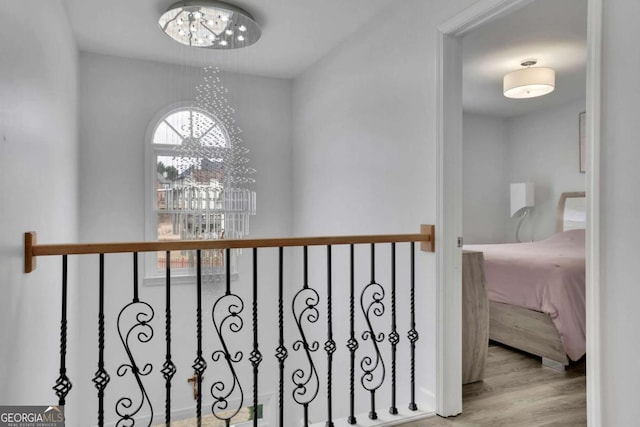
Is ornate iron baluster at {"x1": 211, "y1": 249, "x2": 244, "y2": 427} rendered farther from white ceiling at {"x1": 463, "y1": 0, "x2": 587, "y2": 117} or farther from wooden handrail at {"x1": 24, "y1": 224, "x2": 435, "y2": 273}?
white ceiling at {"x1": 463, "y1": 0, "x2": 587, "y2": 117}

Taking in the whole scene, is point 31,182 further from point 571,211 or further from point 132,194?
point 571,211

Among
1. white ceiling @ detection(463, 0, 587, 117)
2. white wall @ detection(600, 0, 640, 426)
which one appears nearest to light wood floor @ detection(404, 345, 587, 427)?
white wall @ detection(600, 0, 640, 426)

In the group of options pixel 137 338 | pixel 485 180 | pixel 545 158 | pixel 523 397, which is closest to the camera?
pixel 523 397

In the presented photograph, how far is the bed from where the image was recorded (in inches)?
111

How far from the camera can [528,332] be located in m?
3.09

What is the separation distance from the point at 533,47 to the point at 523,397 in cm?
268

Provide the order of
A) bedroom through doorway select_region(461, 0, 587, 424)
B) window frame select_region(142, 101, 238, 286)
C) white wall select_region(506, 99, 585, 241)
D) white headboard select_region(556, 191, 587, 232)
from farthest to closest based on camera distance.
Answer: white wall select_region(506, 99, 585, 241) → white headboard select_region(556, 191, 587, 232) → window frame select_region(142, 101, 238, 286) → bedroom through doorway select_region(461, 0, 587, 424)

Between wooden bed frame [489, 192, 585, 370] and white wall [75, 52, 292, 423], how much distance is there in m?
2.15

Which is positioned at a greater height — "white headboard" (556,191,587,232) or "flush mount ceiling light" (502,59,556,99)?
"flush mount ceiling light" (502,59,556,99)

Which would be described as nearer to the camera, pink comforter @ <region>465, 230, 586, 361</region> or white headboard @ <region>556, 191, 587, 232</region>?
pink comforter @ <region>465, 230, 586, 361</region>

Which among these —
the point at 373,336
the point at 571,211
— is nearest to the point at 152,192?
the point at 373,336

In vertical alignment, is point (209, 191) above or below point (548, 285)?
above

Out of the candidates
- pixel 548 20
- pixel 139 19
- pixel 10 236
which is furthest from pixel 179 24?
pixel 548 20

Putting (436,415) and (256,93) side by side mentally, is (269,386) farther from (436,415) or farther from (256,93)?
(256,93)
